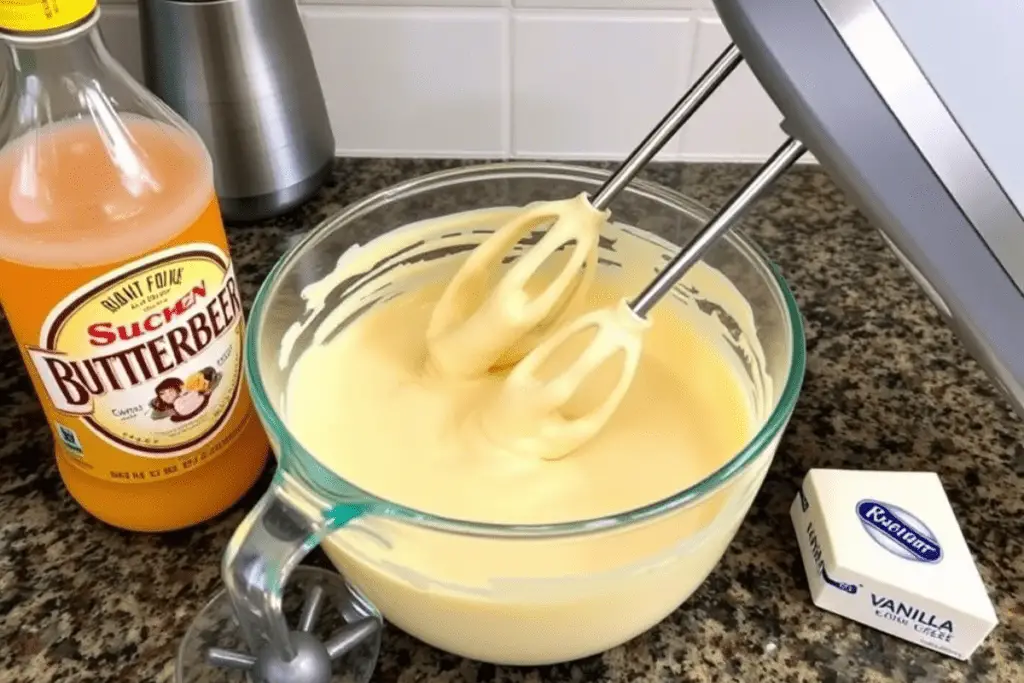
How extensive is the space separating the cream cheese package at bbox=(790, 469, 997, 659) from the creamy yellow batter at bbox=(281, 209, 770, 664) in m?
0.07

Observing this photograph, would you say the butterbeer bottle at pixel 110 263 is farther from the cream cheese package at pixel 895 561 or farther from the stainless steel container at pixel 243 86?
the cream cheese package at pixel 895 561

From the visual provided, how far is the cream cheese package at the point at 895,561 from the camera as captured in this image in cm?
57

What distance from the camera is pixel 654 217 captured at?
697 mm

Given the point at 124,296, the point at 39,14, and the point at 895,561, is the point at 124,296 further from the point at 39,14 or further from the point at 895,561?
the point at 895,561

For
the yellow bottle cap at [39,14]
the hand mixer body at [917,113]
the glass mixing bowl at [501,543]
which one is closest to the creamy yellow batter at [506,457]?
the glass mixing bowl at [501,543]

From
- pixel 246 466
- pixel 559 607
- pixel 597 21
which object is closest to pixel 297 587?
pixel 246 466

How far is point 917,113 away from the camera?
423 mm

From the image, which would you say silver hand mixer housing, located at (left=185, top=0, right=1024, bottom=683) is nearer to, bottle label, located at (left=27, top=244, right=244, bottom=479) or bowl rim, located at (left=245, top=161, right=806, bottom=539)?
bowl rim, located at (left=245, top=161, right=806, bottom=539)

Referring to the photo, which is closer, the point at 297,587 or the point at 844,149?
the point at 844,149

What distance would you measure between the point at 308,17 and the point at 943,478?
612 millimetres

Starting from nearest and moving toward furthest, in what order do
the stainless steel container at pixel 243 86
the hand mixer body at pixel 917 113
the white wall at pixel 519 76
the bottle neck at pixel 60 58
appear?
the hand mixer body at pixel 917 113 < the bottle neck at pixel 60 58 < the stainless steel container at pixel 243 86 < the white wall at pixel 519 76

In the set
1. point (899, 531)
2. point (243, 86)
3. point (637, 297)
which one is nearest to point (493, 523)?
point (637, 297)

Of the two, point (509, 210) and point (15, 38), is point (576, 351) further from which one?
point (15, 38)

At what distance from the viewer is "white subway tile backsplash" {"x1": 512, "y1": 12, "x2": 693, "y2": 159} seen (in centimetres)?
85
